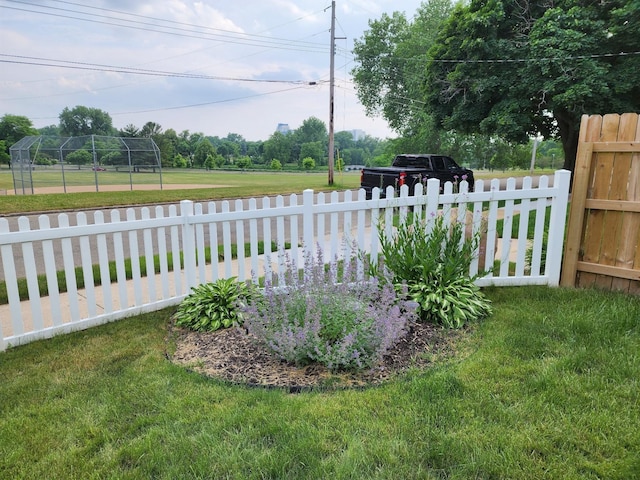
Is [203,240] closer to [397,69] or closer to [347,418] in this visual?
[347,418]

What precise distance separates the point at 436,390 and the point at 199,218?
8.72 ft

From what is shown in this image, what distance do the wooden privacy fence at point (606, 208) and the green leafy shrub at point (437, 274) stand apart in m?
1.16

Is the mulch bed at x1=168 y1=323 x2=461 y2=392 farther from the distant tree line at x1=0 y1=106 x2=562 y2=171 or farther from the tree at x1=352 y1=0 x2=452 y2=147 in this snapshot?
the tree at x1=352 y1=0 x2=452 y2=147

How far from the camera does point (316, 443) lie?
204 cm

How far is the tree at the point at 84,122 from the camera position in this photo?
80.7 metres

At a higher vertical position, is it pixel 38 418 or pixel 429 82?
pixel 429 82

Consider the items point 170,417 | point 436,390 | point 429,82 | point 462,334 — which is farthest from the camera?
point 429,82

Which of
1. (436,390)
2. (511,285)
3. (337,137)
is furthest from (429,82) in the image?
(337,137)

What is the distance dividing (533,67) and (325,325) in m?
14.8

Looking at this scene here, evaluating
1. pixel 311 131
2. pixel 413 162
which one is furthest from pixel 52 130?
pixel 413 162

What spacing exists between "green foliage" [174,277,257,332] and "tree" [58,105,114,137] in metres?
88.7

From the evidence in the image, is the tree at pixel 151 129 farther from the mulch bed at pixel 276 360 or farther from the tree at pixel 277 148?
the mulch bed at pixel 276 360

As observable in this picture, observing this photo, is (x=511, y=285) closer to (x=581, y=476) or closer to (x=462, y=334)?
(x=462, y=334)

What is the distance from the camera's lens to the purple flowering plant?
9.27 feet
